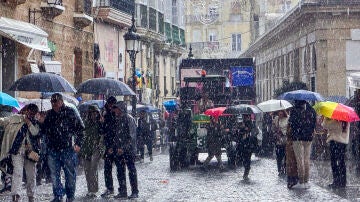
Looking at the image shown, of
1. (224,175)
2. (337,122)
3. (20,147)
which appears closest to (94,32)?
(224,175)

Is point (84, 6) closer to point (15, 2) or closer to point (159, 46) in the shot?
point (15, 2)

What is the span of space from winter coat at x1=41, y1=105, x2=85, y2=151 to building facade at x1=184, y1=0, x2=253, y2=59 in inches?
3026

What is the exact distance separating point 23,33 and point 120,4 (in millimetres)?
14683

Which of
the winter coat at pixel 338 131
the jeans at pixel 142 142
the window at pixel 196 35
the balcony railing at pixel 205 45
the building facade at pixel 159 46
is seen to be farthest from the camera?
the window at pixel 196 35

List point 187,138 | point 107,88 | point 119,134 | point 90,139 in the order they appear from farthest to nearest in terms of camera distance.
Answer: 1. point 187,138
2. point 107,88
3. point 90,139
4. point 119,134

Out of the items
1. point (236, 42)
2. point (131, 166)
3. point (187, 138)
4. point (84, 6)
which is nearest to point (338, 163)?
point (131, 166)

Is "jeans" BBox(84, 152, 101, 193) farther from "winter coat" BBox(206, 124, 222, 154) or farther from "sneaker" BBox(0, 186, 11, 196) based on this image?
"winter coat" BBox(206, 124, 222, 154)

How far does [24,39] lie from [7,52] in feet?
6.57

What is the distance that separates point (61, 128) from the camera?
13.5m

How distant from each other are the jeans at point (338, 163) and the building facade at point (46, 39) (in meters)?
8.10

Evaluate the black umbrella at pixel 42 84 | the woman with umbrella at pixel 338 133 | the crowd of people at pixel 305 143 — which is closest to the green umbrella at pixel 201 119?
the crowd of people at pixel 305 143

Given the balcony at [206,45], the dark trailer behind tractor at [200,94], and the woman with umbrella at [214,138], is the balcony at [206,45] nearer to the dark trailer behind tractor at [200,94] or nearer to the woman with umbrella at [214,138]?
the dark trailer behind tractor at [200,94]

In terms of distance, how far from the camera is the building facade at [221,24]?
92.2 metres

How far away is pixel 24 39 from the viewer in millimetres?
21438
